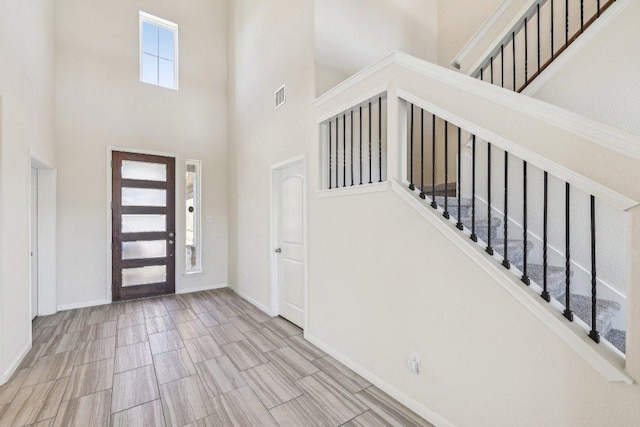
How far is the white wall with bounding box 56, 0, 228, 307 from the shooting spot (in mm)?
4191

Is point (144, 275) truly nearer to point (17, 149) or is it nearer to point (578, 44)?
point (17, 149)

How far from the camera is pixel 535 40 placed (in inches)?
100

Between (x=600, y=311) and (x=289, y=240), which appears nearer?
(x=600, y=311)

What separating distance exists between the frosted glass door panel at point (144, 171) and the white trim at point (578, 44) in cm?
513

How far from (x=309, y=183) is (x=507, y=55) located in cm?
232

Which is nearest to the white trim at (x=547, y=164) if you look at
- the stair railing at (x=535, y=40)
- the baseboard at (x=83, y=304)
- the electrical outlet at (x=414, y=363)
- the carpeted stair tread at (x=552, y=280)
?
the carpeted stair tread at (x=552, y=280)

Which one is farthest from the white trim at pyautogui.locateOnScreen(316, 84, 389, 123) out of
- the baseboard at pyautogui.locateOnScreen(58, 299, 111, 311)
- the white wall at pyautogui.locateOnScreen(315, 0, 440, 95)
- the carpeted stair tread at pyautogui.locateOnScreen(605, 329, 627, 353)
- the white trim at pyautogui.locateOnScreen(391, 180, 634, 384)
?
the baseboard at pyautogui.locateOnScreen(58, 299, 111, 311)

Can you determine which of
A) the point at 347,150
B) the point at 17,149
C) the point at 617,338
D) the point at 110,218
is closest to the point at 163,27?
the point at 110,218

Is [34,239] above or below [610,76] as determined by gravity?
below

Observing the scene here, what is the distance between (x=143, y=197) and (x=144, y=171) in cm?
44

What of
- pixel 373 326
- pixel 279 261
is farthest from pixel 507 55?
pixel 279 261

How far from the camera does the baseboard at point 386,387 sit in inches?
72.8

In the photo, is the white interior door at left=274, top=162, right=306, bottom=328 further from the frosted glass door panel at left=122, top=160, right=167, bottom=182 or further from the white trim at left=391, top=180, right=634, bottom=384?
the frosted glass door panel at left=122, top=160, right=167, bottom=182

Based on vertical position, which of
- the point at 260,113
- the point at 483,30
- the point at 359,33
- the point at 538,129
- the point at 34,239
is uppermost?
the point at 359,33
